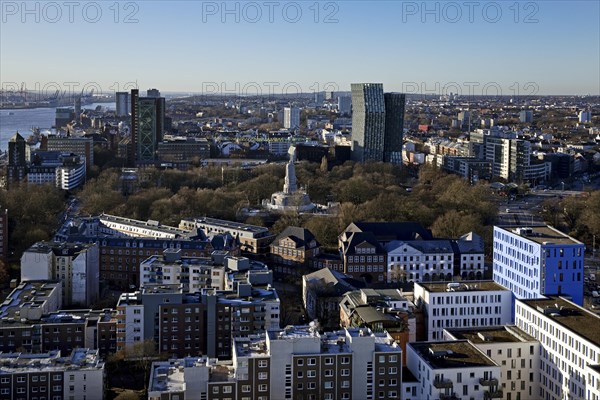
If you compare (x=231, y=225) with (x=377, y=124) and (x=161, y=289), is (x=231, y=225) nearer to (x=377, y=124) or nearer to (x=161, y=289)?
(x=161, y=289)

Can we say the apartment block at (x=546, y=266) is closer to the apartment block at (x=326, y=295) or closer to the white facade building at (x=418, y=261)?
the apartment block at (x=326, y=295)

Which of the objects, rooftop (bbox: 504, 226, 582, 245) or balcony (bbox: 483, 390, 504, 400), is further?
rooftop (bbox: 504, 226, 582, 245)

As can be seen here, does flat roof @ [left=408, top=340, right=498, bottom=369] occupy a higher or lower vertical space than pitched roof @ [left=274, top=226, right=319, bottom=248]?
lower

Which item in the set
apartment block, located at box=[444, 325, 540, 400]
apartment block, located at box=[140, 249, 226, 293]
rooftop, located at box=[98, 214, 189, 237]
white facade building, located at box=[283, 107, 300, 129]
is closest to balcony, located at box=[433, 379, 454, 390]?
apartment block, located at box=[444, 325, 540, 400]

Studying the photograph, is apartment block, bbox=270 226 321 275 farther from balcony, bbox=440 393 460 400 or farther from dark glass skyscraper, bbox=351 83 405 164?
dark glass skyscraper, bbox=351 83 405 164

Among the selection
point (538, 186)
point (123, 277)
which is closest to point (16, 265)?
point (123, 277)

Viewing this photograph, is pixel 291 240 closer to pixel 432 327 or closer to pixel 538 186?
pixel 432 327

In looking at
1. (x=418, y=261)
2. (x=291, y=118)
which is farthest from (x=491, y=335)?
(x=291, y=118)
